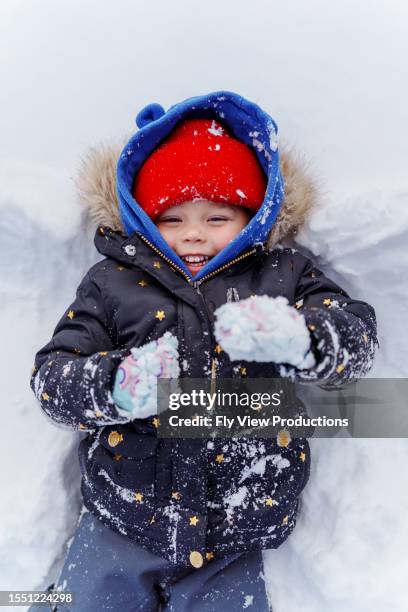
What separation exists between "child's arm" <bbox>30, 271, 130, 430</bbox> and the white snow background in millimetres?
332

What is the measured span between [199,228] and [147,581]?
93 centimetres

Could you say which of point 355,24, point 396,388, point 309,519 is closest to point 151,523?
point 309,519

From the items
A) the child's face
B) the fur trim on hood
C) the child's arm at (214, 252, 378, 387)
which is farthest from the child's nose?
the child's arm at (214, 252, 378, 387)

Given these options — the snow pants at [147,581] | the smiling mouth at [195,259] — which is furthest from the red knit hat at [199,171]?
the snow pants at [147,581]

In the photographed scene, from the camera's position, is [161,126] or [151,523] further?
[161,126]

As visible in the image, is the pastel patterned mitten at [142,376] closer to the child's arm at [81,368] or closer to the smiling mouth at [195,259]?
the child's arm at [81,368]

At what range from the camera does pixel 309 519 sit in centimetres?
165

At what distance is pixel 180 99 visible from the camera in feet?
5.66

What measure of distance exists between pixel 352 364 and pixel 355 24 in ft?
3.63

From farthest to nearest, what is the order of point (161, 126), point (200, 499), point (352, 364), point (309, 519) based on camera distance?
point (309, 519) < point (161, 126) < point (200, 499) < point (352, 364)

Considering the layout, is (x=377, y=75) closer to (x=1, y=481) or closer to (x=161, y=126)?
(x=161, y=126)

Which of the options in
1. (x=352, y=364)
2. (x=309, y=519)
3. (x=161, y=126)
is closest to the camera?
(x=352, y=364)

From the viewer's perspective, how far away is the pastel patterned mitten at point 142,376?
1140 mm

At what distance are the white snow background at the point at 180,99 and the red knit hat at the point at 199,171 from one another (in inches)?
9.5
